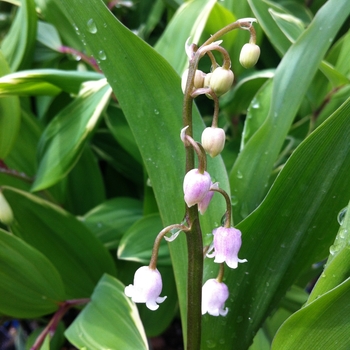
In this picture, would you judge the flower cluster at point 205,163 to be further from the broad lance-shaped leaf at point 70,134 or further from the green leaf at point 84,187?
the green leaf at point 84,187

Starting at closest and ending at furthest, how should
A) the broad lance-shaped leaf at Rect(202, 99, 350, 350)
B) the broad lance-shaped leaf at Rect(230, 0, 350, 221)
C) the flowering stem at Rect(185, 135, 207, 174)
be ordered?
the flowering stem at Rect(185, 135, 207, 174) < the broad lance-shaped leaf at Rect(202, 99, 350, 350) < the broad lance-shaped leaf at Rect(230, 0, 350, 221)

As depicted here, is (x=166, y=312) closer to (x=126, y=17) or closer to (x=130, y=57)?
(x=130, y=57)

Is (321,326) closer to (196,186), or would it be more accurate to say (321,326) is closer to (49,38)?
(196,186)

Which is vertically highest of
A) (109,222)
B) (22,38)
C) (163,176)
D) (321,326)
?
(22,38)

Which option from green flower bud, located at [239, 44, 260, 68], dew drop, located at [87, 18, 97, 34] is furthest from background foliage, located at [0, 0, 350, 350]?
green flower bud, located at [239, 44, 260, 68]

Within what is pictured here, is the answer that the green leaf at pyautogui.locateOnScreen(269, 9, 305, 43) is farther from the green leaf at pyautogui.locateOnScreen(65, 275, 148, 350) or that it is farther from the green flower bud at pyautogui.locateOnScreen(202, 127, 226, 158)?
the green leaf at pyautogui.locateOnScreen(65, 275, 148, 350)

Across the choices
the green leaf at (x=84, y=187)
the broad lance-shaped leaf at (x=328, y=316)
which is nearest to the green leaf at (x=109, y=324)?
the broad lance-shaped leaf at (x=328, y=316)

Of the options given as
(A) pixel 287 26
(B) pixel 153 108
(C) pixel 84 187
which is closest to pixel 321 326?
(B) pixel 153 108
